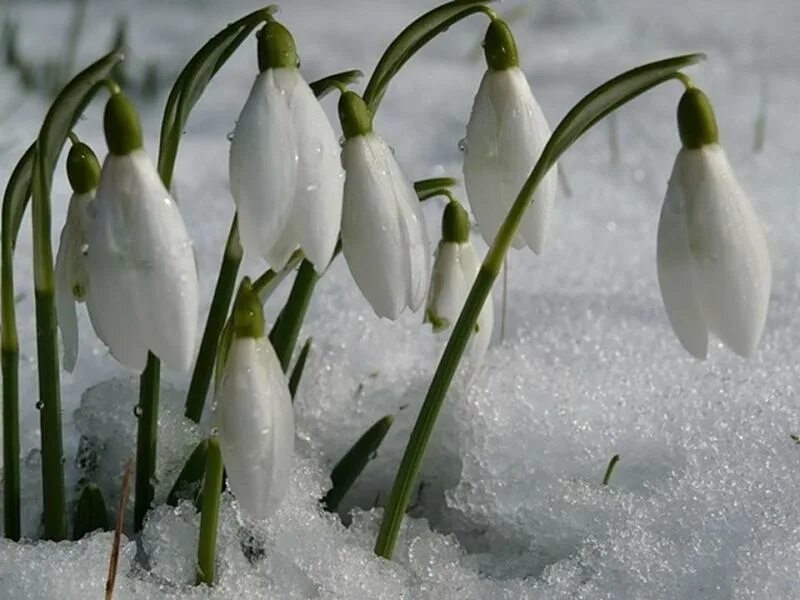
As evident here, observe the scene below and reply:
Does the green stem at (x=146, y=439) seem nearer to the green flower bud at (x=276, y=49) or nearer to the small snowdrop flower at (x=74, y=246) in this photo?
the small snowdrop flower at (x=74, y=246)

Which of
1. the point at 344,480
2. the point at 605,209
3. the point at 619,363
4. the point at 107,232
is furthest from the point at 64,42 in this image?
the point at 107,232

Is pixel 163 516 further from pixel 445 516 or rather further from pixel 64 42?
pixel 64 42

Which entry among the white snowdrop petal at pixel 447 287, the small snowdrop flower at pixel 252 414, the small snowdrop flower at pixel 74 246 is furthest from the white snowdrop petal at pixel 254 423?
the white snowdrop petal at pixel 447 287

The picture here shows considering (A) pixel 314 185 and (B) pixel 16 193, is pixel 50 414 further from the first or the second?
(A) pixel 314 185

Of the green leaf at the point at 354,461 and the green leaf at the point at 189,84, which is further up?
the green leaf at the point at 189,84

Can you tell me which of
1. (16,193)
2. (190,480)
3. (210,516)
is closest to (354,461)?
(190,480)
